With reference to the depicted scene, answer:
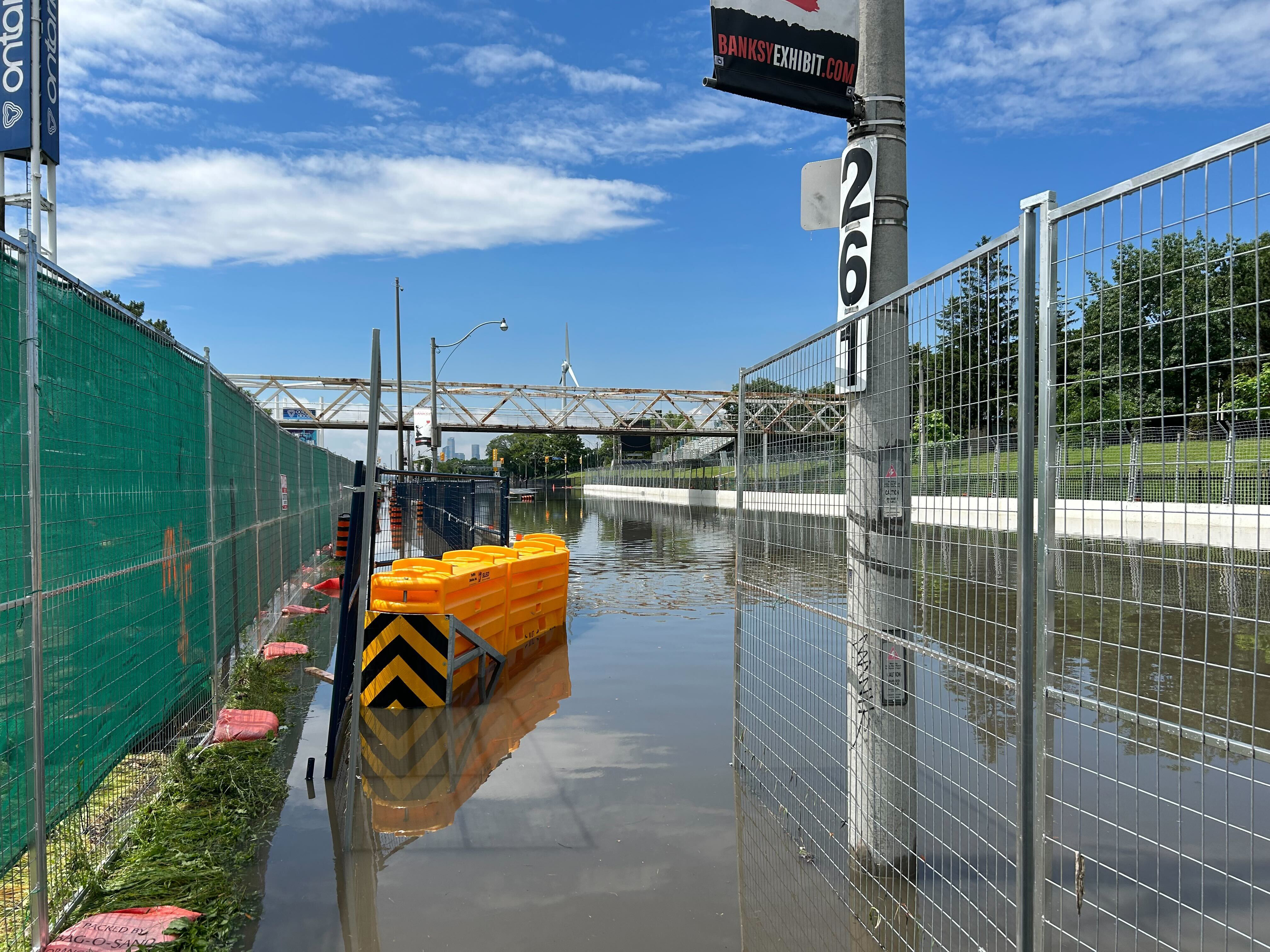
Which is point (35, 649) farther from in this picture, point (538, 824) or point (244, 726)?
point (244, 726)

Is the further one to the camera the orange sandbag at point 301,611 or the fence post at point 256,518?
the orange sandbag at point 301,611

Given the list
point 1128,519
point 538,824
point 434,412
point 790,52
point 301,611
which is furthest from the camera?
point 434,412

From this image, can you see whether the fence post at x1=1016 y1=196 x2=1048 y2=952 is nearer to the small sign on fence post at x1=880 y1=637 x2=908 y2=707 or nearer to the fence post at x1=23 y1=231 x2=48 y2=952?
the small sign on fence post at x1=880 y1=637 x2=908 y2=707

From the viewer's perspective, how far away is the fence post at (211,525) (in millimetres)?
7020

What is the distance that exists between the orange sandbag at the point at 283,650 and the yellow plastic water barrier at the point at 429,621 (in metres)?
1.55

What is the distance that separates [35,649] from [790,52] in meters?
4.61

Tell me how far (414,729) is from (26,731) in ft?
13.3

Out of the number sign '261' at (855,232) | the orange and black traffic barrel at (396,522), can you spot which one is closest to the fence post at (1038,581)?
the number sign '261' at (855,232)

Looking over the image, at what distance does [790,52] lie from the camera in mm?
5047

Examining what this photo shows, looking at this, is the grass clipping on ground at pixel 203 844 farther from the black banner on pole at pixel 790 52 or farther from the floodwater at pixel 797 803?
the black banner on pole at pixel 790 52

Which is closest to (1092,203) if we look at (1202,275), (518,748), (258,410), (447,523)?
(1202,275)

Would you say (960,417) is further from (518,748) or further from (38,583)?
(518,748)

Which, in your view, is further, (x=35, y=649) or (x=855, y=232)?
(x=855, y=232)

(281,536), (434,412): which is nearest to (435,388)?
(434,412)
